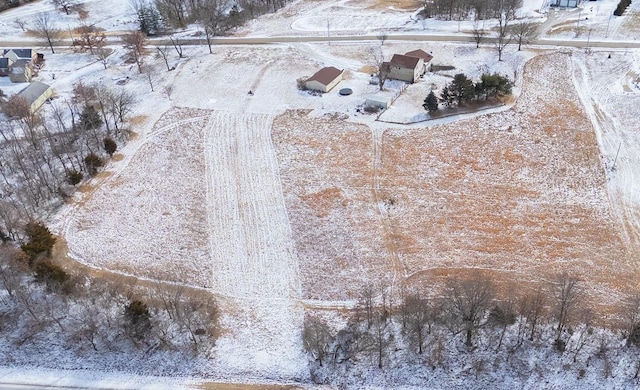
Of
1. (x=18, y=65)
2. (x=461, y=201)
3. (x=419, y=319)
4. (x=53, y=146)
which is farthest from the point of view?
(x=18, y=65)

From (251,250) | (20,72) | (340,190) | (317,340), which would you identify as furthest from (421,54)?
(20,72)

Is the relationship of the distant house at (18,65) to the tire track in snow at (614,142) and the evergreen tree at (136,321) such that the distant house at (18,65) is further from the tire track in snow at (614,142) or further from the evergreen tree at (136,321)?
the tire track in snow at (614,142)

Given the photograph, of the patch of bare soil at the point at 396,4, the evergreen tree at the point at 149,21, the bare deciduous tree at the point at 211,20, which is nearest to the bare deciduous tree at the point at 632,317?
the bare deciduous tree at the point at 211,20

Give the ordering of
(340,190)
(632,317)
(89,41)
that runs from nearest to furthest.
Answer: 1. (632,317)
2. (340,190)
3. (89,41)

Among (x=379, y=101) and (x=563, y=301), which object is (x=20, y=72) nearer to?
(x=379, y=101)

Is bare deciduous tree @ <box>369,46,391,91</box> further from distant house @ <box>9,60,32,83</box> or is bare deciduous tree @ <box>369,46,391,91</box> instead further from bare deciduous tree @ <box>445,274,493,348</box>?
distant house @ <box>9,60,32,83</box>

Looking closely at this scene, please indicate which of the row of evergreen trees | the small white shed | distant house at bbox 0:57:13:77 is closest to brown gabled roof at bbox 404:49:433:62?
the row of evergreen trees
